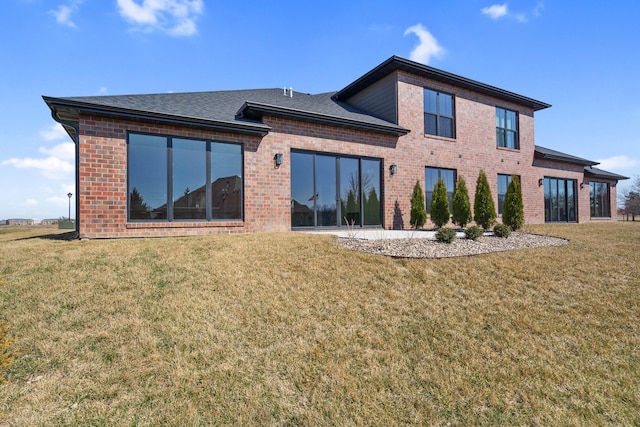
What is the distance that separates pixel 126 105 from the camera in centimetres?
804

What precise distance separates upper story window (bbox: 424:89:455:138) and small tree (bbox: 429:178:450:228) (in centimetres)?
305

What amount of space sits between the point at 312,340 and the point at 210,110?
27.4 feet

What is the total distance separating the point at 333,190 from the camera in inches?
436

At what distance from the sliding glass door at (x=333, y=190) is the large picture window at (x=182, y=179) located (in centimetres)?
199

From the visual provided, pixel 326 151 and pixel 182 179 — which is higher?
pixel 326 151

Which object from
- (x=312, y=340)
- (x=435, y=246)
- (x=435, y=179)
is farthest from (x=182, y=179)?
(x=435, y=179)

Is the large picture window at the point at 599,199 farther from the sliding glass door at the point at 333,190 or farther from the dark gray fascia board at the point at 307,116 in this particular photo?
the sliding glass door at the point at 333,190

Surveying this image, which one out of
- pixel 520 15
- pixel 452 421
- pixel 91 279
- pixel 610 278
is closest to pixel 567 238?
pixel 610 278

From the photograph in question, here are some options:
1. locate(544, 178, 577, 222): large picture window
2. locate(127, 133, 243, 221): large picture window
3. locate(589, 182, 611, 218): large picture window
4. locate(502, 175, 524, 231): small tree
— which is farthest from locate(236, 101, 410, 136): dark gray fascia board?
locate(589, 182, 611, 218): large picture window

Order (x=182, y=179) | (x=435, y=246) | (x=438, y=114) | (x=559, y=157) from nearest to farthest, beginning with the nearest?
(x=435, y=246)
(x=182, y=179)
(x=438, y=114)
(x=559, y=157)

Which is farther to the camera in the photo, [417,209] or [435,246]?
[417,209]

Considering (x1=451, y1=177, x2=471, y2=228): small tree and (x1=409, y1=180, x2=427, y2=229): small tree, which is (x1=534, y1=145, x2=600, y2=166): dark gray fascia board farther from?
(x1=409, y1=180, x2=427, y2=229): small tree

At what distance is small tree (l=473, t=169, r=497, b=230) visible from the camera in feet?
36.8

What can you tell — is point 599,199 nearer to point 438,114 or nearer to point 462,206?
point 438,114
